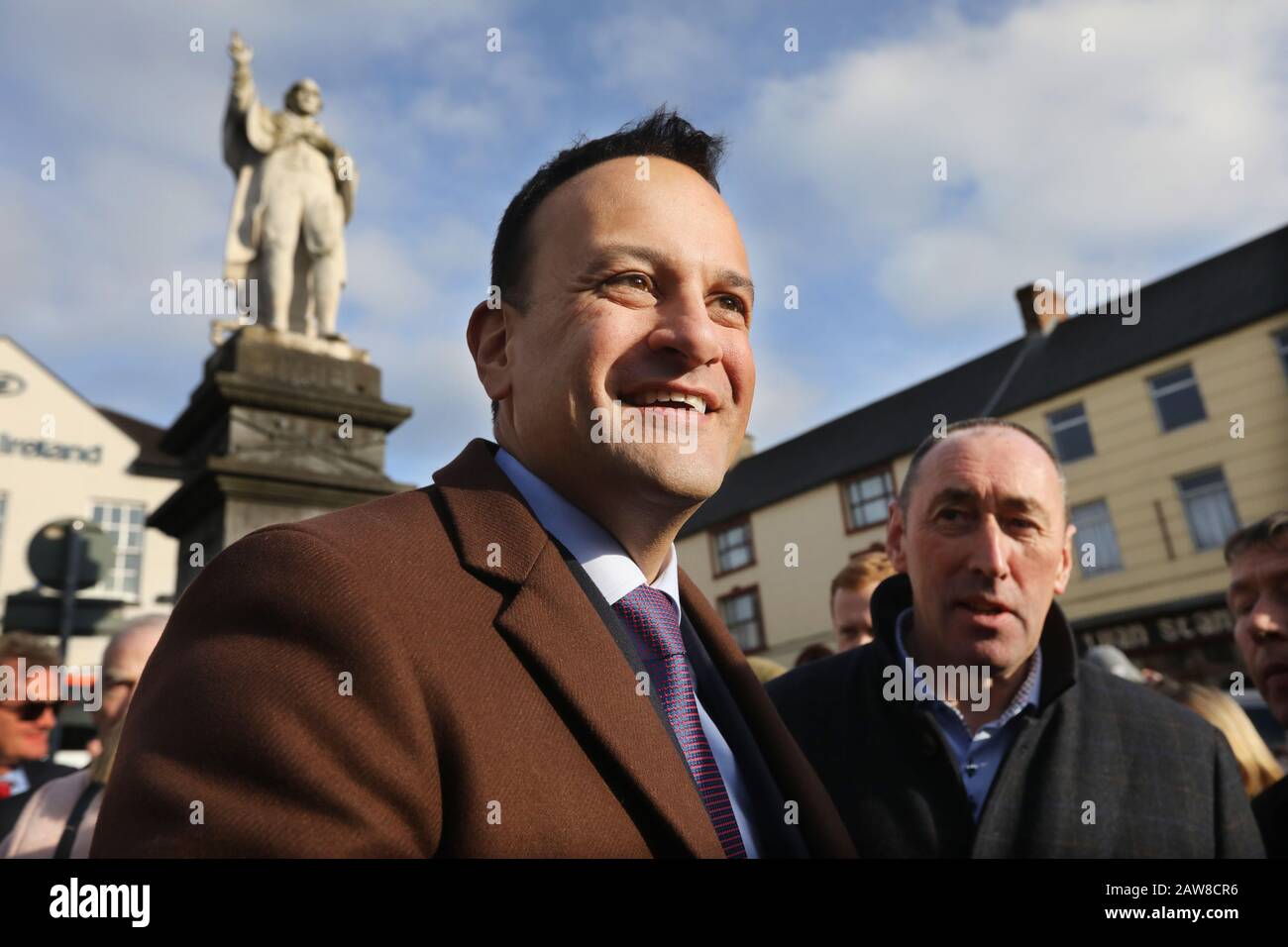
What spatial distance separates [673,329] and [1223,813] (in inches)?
80.0

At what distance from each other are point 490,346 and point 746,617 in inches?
1150

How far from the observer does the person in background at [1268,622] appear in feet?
9.89

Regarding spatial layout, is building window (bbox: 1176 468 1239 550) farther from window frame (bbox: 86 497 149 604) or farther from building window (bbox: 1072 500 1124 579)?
window frame (bbox: 86 497 149 604)

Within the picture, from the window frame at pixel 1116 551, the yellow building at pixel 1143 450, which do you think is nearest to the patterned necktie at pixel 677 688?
the yellow building at pixel 1143 450

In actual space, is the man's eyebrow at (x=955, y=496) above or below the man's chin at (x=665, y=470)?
above

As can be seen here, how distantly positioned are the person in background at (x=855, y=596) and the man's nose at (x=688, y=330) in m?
3.29

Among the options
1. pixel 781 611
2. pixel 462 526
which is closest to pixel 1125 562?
pixel 781 611

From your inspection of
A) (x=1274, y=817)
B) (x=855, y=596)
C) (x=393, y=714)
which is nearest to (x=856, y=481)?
(x=855, y=596)

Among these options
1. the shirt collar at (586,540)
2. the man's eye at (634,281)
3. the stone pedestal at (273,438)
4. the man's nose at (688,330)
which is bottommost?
the shirt collar at (586,540)

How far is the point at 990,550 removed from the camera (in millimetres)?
2684

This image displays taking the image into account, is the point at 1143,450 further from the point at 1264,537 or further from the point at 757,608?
the point at 1264,537

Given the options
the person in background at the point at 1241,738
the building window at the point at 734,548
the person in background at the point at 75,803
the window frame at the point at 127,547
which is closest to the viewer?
the person in background at the point at 75,803

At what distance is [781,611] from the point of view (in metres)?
29.3

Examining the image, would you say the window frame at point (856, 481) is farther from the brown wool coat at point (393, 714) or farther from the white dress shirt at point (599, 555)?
the brown wool coat at point (393, 714)
